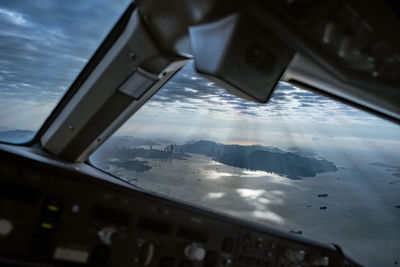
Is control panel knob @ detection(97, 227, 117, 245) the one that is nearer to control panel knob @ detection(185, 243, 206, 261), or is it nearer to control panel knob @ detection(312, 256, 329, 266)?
control panel knob @ detection(185, 243, 206, 261)

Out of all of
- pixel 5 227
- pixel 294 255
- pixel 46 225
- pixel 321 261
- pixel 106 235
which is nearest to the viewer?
pixel 5 227

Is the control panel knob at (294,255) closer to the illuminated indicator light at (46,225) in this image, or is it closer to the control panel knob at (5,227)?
the illuminated indicator light at (46,225)

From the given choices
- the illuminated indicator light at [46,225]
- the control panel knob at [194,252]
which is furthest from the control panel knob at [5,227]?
the control panel knob at [194,252]

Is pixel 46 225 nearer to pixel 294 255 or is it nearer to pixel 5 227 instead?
pixel 5 227

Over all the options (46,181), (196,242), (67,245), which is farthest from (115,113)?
(196,242)

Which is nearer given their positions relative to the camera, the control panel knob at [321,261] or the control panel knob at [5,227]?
the control panel knob at [5,227]

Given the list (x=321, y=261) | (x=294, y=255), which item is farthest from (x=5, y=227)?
(x=321, y=261)

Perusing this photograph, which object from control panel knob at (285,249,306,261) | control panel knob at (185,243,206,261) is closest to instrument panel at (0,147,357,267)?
control panel knob at (185,243,206,261)
